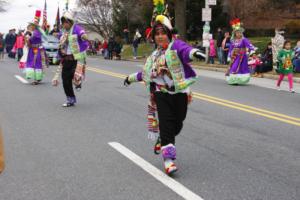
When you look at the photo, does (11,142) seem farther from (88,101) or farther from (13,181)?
(88,101)

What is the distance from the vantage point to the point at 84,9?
6362 centimetres

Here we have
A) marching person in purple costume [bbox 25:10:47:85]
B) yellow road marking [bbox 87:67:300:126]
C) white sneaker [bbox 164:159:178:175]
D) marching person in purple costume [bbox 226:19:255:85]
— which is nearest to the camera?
white sneaker [bbox 164:159:178:175]

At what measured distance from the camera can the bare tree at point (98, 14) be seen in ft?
196

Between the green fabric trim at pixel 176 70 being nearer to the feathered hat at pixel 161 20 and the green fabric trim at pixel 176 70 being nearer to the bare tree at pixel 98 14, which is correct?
the feathered hat at pixel 161 20

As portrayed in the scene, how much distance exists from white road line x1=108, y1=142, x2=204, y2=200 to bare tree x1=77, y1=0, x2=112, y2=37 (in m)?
51.5

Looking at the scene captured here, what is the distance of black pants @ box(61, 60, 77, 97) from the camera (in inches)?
456

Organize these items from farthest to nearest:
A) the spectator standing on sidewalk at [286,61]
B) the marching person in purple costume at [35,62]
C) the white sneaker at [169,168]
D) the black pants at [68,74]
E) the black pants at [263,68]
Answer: the black pants at [263,68], the marching person in purple costume at [35,62], the spectator standing on sidewalk at [286,61], the black pants at [68,74], the white sneaker at [169,168]

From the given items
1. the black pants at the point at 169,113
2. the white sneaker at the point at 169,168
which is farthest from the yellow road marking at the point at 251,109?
the white sneaker at the point at 169,168

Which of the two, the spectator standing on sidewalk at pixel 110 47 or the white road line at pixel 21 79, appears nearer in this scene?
the white road line at pixel 21 79

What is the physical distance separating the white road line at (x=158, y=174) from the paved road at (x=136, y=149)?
0.06 m

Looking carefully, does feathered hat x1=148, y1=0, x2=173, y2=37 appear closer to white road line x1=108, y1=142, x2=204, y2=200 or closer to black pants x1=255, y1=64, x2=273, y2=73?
white road line x1=108, y1=142, x2=204, y2=200

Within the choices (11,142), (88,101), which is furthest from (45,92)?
(11,142)

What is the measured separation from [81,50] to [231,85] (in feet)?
22.6

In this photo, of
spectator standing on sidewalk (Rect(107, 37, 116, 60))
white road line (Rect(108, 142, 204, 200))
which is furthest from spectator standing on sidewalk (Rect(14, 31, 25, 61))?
white road line (Rect(108, 142, 204, 200))
